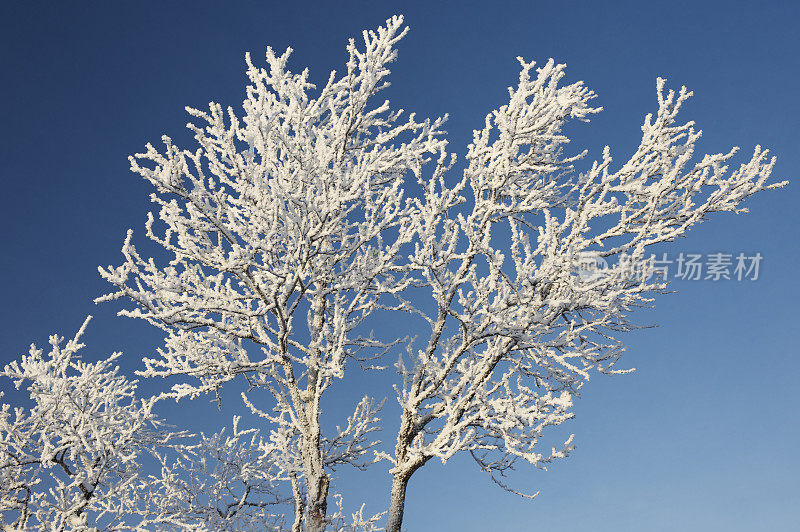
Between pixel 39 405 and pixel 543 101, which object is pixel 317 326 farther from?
pixel 39 405

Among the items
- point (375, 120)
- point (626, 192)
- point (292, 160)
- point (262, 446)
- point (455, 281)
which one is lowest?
point (262, 446)

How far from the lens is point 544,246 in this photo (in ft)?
27.3

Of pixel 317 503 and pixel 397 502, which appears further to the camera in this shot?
pixel 397 502

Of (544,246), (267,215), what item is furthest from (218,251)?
(544,246)

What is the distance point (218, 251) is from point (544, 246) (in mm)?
4459

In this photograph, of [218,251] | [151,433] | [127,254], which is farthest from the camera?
[151,433]

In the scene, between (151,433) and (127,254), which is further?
(151,433)

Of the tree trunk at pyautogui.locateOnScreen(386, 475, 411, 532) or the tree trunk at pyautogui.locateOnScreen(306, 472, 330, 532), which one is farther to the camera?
the tree trunk at pyautogui.locateOnScreen(386, 475, 411, 532)

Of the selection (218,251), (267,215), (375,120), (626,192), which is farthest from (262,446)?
(626,192)

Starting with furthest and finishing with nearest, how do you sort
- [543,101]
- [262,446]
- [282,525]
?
1. [282,525]
2. [262,446]
3. [543,101]

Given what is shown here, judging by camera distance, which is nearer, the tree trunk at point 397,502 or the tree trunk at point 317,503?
the tree trunk at point 317,503

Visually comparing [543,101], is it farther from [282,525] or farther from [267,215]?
[282,525]

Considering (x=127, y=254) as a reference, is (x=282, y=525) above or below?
below

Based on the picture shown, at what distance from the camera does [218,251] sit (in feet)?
24.8
